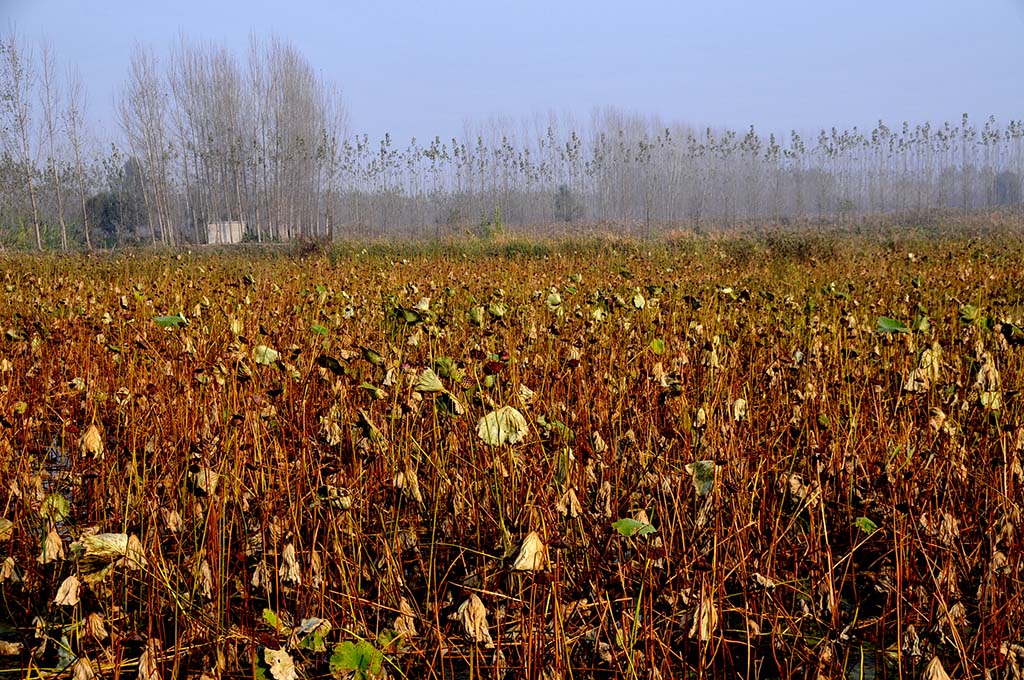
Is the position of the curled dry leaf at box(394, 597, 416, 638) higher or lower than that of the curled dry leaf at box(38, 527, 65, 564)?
lower

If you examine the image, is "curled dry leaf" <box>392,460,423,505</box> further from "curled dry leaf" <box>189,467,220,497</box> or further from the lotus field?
"curled dry leaf" <box>189,467,220,497</box>

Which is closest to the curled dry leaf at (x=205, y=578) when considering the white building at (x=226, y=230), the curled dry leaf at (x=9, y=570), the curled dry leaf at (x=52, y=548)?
the curled dry leaf at (x=52, y=548)

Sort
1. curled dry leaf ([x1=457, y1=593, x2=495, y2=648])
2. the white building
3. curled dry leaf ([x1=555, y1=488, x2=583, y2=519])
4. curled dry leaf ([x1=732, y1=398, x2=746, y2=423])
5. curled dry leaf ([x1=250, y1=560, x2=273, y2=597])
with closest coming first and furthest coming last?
curled dry leaf ([x1=457, y1=593, x2=495, y2=648]) < curled dry leaf ([x1=555, y1=488, x2=583, y2=519]) < curled dry leaf ([x1=250, y1=560, x2=273, y2=597]) < curled dry leaf ([x1=732, y1=398, x2=746, y2=423]) < the white building

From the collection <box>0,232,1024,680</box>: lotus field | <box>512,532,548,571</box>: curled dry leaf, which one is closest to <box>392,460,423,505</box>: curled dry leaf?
<box>0,232,1024,680</box>: lotus field

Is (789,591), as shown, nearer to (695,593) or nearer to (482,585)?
(695,593)

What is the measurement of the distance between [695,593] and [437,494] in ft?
2.51

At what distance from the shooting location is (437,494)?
6.91 feet

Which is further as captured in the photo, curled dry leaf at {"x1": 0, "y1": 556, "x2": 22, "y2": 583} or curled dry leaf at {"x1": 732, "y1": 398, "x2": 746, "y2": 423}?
curled dry leaf at {"x1": 732, "y1": 398, "x2": 746, "y2": 423}

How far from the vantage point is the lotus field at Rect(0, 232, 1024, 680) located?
143 cm

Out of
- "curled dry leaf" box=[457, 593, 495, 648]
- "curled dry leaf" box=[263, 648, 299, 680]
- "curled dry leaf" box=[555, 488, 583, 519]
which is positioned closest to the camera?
"curled dry leaf" box=[263, 648, 299, 680]

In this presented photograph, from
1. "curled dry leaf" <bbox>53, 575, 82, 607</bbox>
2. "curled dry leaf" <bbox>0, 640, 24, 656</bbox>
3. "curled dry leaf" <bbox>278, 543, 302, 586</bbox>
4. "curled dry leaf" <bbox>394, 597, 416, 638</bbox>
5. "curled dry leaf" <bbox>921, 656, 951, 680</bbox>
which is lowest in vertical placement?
→ "curled dry leaf" <bbox>0, 640, 24, 656</bbox>

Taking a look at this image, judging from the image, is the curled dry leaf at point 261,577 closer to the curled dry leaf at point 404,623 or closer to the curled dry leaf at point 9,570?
the curled dry leaf at point 404,623

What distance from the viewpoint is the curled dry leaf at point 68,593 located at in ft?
4.17

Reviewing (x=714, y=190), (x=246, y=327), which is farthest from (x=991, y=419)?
(x=714, y=190)
